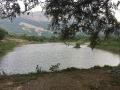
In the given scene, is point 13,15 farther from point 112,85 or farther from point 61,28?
point 112,85

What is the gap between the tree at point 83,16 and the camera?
35.4 ft

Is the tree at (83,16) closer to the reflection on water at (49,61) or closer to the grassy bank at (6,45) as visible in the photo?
the reflection on water at (49,61)

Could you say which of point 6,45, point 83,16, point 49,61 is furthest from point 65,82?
point 6,45

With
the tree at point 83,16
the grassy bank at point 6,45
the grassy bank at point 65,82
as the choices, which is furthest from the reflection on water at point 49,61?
the tree at point 83,16

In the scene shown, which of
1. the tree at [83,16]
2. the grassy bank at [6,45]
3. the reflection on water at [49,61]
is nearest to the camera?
the tree at [83,16]

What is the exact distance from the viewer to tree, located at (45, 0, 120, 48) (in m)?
10.8

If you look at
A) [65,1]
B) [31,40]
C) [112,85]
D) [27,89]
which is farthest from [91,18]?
[31,40]

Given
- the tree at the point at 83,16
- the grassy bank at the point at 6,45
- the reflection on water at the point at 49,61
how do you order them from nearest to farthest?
the tree at the point at 83,16 < the reflection on water at the point at 49,61 < the grassy bank at the point at 6,45

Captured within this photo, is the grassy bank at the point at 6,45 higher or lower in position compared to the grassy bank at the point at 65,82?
lower

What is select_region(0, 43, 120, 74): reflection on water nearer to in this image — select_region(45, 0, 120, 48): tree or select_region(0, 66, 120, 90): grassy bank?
select_region(0, 66, 120, 90): grassy bank

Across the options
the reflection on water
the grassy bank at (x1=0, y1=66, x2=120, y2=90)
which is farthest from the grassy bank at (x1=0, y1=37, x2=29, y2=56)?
the grassy bank at (x1=0, y1=66, x2=120, y2=90)

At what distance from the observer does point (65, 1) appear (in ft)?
34.8

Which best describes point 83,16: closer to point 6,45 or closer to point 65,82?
point 65,82

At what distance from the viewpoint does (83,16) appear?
36.8 feet
